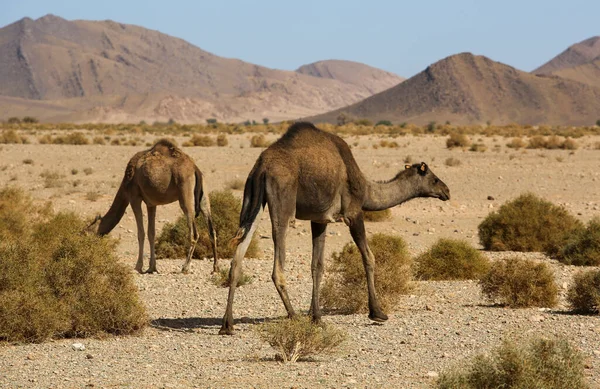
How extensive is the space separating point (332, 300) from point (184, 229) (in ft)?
21.5

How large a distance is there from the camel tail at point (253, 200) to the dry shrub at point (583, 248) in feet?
29.3

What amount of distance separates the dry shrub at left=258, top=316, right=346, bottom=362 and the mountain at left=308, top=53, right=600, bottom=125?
121 meters

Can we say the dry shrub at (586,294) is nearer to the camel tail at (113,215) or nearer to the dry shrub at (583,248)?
the dry shrub at (583,248)

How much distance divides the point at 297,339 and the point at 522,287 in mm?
4521

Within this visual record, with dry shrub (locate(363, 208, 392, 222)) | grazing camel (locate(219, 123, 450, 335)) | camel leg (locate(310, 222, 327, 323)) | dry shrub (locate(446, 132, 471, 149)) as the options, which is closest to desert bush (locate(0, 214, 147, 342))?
grazing camel (locate(219, 123, 450, 335))

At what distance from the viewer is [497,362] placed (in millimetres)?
7863

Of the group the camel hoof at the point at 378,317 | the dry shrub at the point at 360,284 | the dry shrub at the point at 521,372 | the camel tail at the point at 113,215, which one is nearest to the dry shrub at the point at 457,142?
A: the camel tail at the point at 113,215

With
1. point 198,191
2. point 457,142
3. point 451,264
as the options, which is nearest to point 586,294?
point 451,264

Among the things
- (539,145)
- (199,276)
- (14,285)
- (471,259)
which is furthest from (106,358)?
(539,145)

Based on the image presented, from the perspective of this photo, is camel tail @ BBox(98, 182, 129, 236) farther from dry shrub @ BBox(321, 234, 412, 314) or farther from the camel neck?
the camel neck

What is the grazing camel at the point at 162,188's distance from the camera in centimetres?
1606

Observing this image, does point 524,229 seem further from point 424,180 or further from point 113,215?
point 113,215

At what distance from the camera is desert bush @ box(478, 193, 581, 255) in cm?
2072

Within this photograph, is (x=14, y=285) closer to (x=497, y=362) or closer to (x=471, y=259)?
(x=497, y=362)
